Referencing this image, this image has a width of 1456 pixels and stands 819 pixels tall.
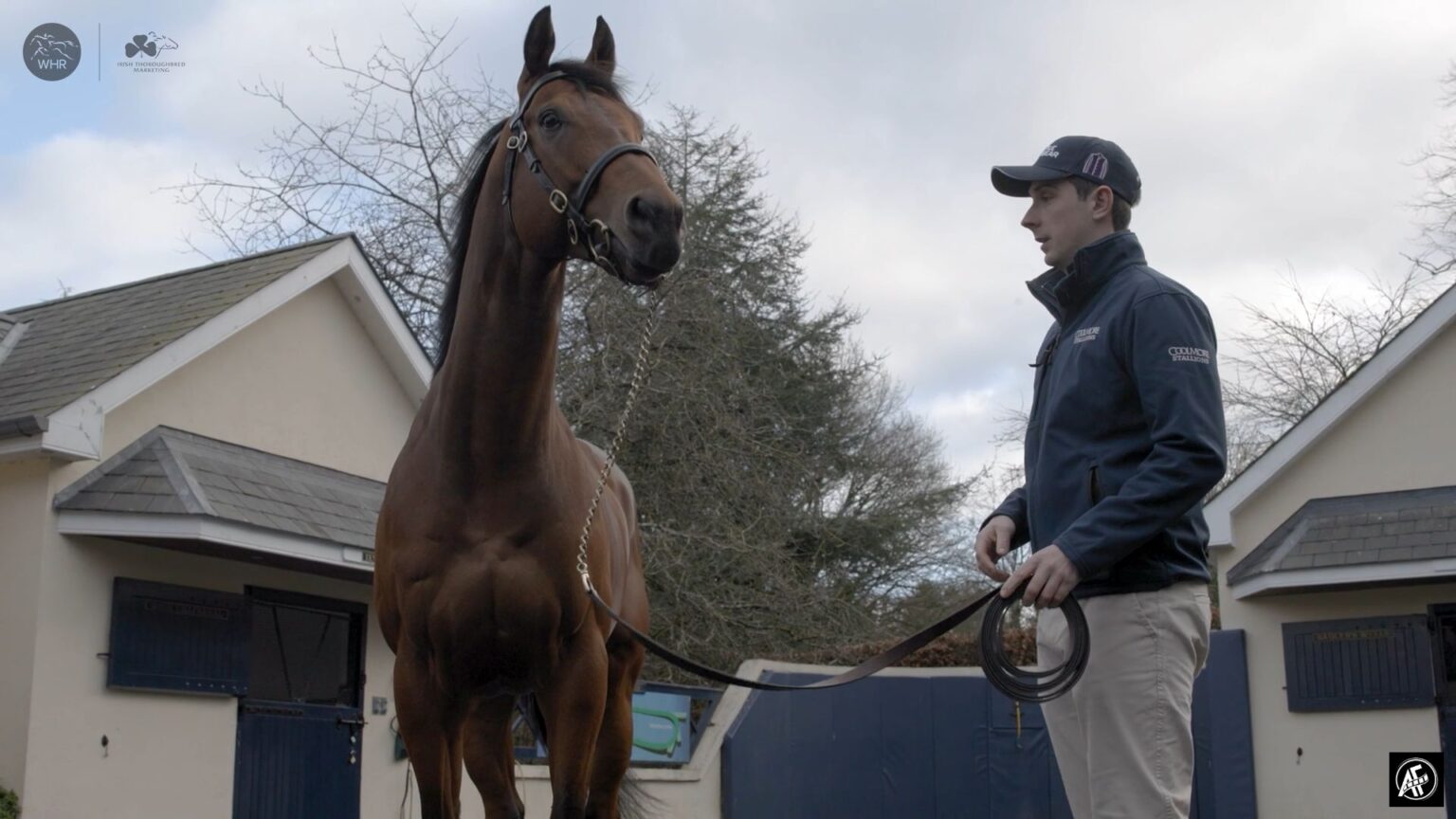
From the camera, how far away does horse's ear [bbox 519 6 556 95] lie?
3.58m

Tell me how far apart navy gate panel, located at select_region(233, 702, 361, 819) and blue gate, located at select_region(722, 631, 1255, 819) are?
3.50 metres

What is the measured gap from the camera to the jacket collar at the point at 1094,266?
9.69 feet

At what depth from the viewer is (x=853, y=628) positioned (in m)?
19.5

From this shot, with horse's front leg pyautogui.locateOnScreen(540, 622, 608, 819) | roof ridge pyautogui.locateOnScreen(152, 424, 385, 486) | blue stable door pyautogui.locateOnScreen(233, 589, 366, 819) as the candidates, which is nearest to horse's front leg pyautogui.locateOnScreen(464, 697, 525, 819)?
→ horse's front leg pyautogui.locateOnScreen(540, 622, 608, 819)

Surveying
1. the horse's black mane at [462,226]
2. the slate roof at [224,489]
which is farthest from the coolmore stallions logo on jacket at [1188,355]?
the slate roof at [224,489]

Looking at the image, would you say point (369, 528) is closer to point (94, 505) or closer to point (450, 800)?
point (94, 505)

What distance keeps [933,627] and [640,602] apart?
7.52ft

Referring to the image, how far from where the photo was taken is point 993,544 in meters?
3.16

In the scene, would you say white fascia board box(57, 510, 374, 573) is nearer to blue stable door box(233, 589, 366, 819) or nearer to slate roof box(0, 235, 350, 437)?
slate roof box(0, 235, 350, 437)


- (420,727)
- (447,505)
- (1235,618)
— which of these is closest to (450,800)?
(420,727)

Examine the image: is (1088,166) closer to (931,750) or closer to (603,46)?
(603,46)

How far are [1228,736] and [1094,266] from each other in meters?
12.1

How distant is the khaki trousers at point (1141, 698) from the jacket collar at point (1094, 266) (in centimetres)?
66

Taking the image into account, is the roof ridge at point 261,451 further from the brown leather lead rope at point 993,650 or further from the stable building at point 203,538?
the brown leather lead rope at point 993,650
